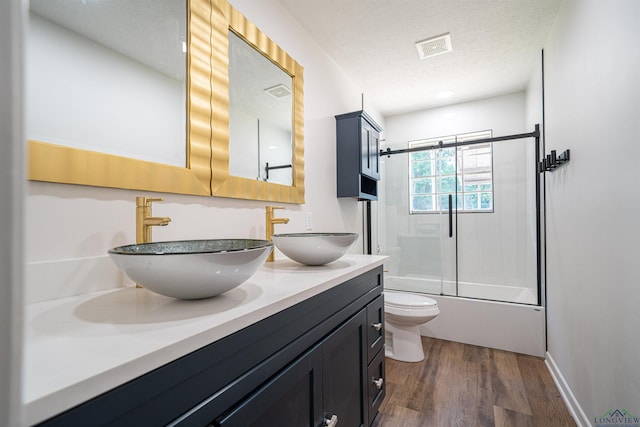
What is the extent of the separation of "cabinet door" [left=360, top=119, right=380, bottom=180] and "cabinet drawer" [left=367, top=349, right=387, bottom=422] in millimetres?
1372

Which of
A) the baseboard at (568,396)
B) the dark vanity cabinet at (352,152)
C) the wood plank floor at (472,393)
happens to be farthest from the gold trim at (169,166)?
the baseboard at (568,396)

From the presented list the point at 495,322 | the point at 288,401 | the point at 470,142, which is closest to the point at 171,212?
the point at 288,401

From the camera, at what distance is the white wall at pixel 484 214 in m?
2.91

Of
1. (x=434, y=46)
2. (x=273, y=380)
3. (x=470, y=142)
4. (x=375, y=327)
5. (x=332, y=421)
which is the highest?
(x=434, y=46)

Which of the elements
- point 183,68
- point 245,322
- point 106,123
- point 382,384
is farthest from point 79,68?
point 382,384

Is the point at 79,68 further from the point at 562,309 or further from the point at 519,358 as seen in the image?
the point at 519,358

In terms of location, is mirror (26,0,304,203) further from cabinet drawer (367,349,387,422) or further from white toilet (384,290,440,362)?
white toilet (384,290,440,362)

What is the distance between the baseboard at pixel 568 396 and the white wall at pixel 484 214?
0.78 metres

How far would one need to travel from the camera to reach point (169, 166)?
3.64 ft

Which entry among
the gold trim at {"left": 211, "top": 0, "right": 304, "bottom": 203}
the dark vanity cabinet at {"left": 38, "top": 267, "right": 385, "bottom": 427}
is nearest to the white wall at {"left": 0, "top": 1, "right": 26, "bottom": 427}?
the dark vanity cabinet at {"left": 38, "top": 267, "right": 385, "bottom": 427}

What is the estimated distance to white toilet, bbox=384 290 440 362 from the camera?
2246mm

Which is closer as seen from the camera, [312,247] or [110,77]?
[110,77]

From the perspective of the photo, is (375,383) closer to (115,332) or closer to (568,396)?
(568,396)

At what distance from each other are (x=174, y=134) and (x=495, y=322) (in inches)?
111
